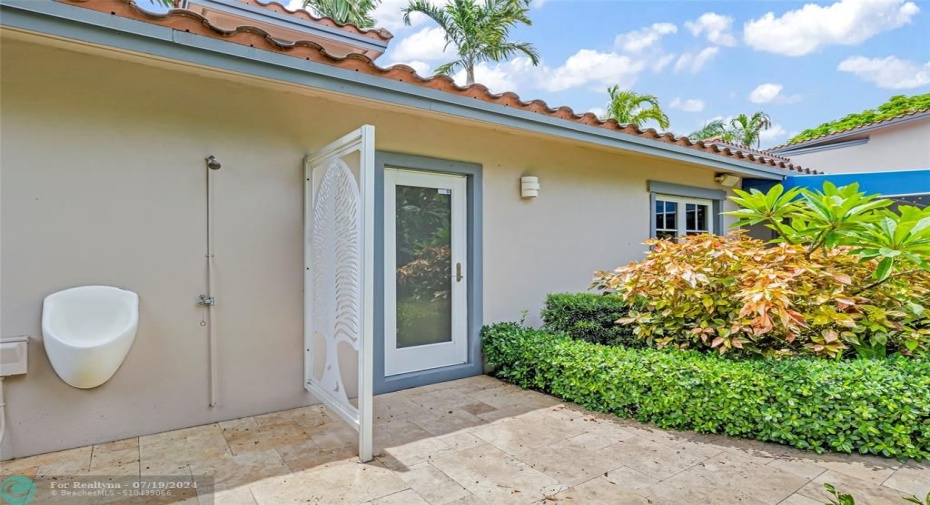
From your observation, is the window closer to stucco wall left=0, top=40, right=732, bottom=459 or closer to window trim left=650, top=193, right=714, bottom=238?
window trim left=650, top=193, right=714, bottom=238

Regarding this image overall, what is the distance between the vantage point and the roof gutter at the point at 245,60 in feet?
9.45

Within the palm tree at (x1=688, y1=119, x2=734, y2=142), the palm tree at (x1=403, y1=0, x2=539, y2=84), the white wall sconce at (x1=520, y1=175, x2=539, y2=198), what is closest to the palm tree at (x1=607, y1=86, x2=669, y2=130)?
the palm tree at (x1=403, y1=0, x2=539, y2=84)

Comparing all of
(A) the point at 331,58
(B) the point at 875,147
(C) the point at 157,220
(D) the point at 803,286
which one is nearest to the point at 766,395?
(D) the point at 803,286

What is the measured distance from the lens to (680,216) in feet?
27.9

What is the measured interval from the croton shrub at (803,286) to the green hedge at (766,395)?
30 centimetres

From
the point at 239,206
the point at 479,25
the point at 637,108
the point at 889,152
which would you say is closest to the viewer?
the point at 239,206

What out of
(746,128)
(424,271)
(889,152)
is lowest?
(424,271)

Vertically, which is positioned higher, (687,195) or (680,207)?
(687,195)

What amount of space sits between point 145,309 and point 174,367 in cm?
55

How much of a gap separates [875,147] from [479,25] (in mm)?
12742

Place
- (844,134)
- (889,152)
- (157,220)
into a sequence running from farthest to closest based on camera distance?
(844,134)
(889,152)
(157,220)

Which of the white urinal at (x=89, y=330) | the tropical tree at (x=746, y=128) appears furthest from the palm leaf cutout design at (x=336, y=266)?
the tropical tree at (x=746, y=128)

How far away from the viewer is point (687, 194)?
8.39 meters

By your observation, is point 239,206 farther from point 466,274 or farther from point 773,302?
point 773,302
